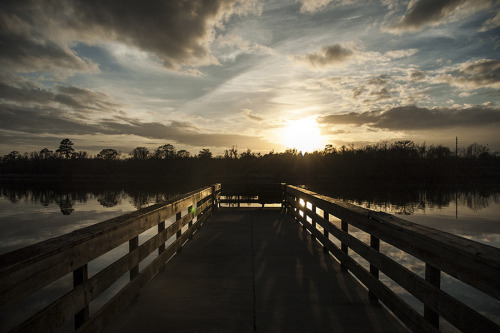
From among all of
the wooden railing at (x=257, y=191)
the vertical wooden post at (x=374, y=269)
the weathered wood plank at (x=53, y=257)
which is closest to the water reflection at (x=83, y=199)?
the wooden railing at (x=257, y=191)

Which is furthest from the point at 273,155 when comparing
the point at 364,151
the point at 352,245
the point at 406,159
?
the point at 352,245

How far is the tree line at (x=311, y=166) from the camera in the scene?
70.8m

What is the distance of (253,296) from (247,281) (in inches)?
19.8

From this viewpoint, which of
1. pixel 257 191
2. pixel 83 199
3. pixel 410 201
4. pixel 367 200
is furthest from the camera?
pixel 83 199

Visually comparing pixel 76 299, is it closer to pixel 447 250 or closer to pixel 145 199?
pixel 447 250

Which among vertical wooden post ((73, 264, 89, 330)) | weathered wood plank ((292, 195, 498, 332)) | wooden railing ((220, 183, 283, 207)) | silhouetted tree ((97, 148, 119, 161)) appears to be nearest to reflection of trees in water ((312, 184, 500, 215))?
wooden railing ((220, 183, 283, 207))

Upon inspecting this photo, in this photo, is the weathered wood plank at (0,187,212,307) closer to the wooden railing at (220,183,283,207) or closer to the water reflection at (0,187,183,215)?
the wooden railing at (220,183,283,207)

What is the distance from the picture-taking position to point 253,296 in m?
3.72

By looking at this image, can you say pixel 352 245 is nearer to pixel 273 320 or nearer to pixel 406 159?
pixel 273 320

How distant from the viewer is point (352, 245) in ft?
13.2

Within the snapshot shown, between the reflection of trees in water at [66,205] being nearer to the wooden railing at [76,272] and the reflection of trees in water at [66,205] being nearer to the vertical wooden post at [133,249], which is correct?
the vertical wooden post at [133,249]

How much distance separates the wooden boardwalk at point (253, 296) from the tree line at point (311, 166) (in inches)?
2117

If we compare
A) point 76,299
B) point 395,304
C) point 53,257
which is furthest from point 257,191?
point 53,257

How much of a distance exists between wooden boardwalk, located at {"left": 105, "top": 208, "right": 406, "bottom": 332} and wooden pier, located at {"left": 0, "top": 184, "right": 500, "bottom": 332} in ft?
0.04
